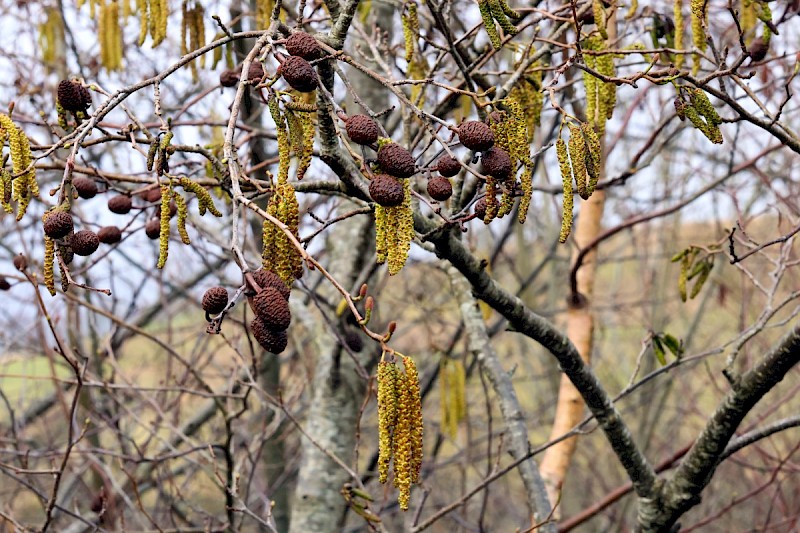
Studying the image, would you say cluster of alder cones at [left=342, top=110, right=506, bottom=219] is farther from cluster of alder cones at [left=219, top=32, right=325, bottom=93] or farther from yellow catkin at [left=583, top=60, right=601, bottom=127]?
yellow catkin at [left=583, top=60, right=601, bottom=127]

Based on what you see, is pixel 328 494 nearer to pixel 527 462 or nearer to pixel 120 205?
pixel 527 462

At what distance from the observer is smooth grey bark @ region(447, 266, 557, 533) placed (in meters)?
2.67

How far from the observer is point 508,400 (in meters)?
2.83

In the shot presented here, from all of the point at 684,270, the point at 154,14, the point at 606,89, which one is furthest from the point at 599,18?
the point at 154,14

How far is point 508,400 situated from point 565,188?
1.53 metres

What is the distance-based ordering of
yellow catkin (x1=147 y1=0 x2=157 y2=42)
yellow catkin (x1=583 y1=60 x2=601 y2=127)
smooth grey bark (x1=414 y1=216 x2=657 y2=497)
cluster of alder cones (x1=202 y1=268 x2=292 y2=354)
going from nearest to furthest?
cluster of alder cones (x1=202 y1=268 x2=292 y2=354), smooth grey bark (x1=414 y1=216 x2=657 y2=497), yellow catkin (x1=583 y1=60 x2=601 y2=127), yellow catkin (x1=147 y1=0 x2=157 y2=42)

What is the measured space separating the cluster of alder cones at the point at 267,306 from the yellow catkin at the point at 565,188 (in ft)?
1.70

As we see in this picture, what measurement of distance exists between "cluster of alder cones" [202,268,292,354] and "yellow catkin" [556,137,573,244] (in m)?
0.52

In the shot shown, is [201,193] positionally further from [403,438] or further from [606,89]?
[606,89]

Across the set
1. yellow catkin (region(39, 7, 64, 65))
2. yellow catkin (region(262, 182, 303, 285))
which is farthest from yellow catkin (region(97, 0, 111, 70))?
yellow catkin (region(262, 182, 303, 285))

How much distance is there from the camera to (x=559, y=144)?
1410 mm

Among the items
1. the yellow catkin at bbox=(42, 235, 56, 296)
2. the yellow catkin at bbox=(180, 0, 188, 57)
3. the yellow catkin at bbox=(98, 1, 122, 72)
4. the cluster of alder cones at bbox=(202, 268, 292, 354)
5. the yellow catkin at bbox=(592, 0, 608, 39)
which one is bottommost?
the cluster of alder cones at bbox=(202, 268, 292, 354)

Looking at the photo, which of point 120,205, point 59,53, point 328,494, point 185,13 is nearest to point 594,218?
point 328,494

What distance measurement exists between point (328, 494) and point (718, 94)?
2496 millimetres
